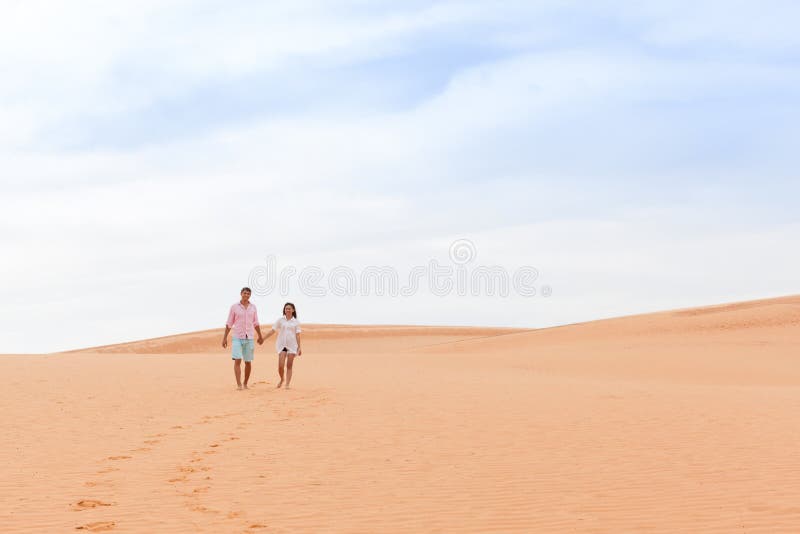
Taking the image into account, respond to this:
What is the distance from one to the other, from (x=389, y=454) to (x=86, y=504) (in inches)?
145

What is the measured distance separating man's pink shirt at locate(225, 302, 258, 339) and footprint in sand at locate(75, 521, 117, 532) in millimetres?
9636

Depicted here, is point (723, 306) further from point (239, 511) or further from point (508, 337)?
point (239, 511)

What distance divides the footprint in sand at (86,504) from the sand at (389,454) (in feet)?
0.09

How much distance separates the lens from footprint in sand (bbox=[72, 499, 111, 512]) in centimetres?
749

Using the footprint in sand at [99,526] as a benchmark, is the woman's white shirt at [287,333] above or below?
above

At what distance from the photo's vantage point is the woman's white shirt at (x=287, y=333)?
54.4 feet

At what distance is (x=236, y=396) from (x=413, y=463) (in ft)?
24.9

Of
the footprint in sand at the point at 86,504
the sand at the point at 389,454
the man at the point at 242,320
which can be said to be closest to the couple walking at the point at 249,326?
the man at the point at 242,320

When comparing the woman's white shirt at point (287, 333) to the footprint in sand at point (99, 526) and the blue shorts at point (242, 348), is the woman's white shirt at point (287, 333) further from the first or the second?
the footprint in sand at point (99, 526)

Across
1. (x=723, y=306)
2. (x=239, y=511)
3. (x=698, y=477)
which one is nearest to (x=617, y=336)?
(x=723, y=306)

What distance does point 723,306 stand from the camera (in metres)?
43.9

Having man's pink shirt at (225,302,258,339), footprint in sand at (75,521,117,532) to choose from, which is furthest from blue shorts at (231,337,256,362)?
footprint in sand at (75,521,117,532)

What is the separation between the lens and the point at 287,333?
16688 millimetres

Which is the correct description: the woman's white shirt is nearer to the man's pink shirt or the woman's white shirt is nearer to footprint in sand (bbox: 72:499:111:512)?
the man's pink shirt
